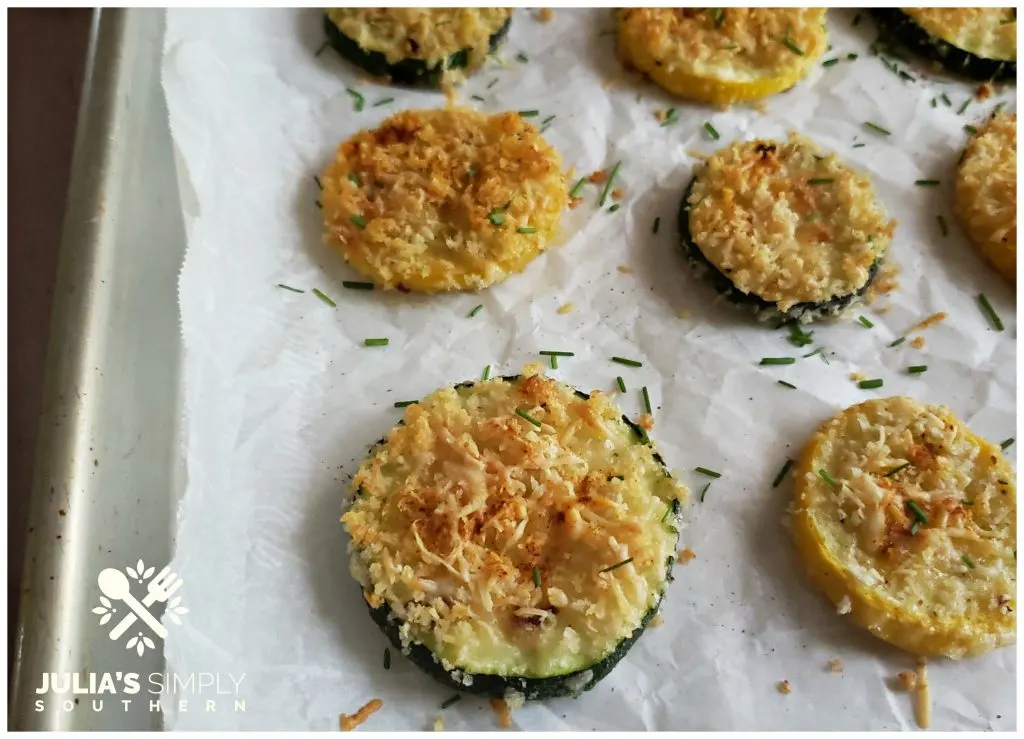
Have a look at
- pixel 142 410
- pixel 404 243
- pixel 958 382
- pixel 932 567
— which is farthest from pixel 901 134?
pixel 142 410

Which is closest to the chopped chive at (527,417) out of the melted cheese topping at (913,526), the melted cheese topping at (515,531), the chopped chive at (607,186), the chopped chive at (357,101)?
the melted cheese topping at (515,531)

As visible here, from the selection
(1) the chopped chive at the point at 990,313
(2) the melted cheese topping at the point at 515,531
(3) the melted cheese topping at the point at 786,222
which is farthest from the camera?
(1) the chopped chive at the point at 990,313

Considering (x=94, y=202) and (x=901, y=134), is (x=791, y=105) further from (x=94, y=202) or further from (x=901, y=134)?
(x=94, y=202)

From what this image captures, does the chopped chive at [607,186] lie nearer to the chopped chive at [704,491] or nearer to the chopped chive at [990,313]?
the chopped chive at [704,491]

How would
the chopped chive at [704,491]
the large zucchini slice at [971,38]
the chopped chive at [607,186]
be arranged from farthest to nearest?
1. the large zucchini slice at [971,38]
2. the chopped chive at [607,186]
3. the chopped chive at [704,491]

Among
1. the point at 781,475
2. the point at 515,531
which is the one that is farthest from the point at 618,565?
the point at 781,475

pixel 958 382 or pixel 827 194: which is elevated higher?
pixel 827 194
